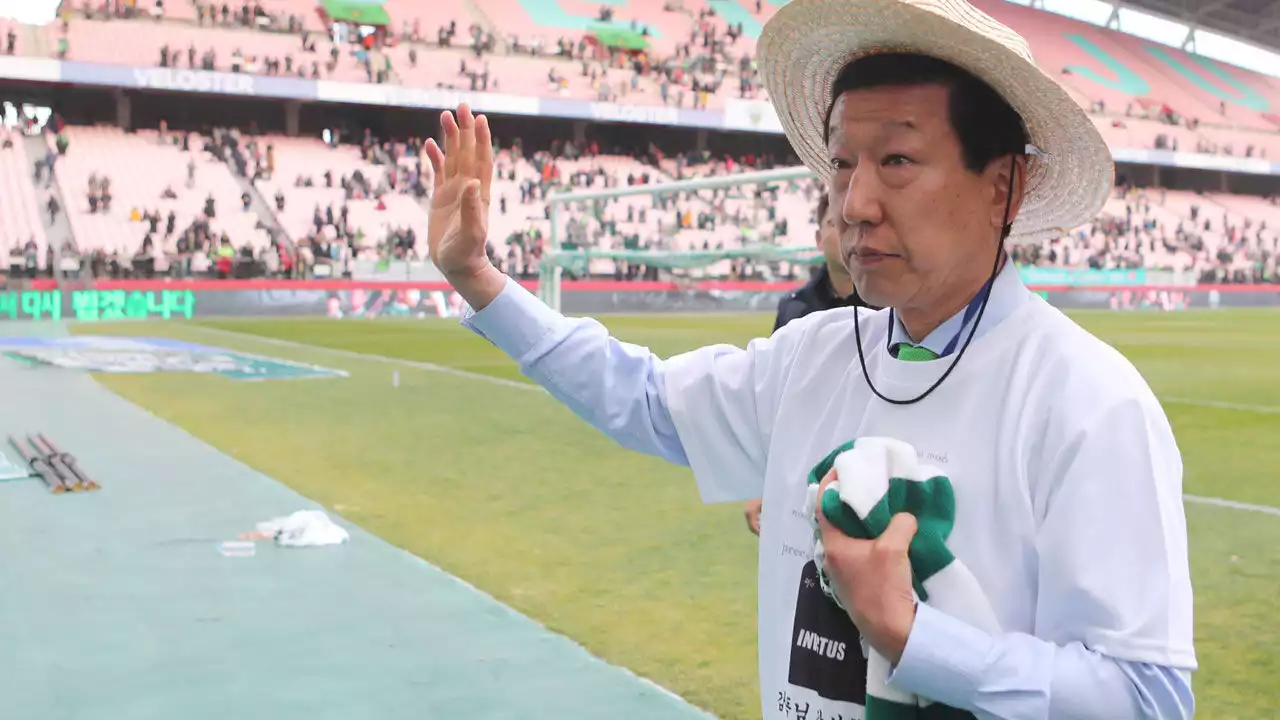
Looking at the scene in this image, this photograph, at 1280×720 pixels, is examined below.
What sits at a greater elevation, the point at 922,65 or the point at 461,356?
the point at 922,65

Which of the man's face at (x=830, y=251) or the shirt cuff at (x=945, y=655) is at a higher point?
the man's face at (x=830, y=251)

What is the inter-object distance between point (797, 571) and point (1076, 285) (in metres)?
46.4

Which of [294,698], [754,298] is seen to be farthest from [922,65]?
[754,298]

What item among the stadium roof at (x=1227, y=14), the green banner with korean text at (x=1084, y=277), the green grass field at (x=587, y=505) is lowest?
the green grass field at (x=587, y=505)

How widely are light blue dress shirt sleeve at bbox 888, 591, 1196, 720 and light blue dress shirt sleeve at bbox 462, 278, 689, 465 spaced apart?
2.58 ft

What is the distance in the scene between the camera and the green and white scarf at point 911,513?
1.46m

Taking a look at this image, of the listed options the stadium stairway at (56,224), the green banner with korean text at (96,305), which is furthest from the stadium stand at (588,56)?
the green banner with korean text at (96,305)

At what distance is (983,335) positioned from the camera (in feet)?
5.45

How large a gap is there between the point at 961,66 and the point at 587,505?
6.01 meters

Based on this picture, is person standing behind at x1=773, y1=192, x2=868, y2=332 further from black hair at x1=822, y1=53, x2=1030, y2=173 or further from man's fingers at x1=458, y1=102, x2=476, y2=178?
black hair at x1=822, y1=53, x2=1030, y2=173

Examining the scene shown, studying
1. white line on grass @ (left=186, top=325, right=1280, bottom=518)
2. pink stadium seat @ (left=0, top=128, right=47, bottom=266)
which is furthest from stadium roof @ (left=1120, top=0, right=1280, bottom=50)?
white line on grass @ (left=186, top=325, right=1280, bottom=518)

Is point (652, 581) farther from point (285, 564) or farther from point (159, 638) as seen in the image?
point (159, 638)

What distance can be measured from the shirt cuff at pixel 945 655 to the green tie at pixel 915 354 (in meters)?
0.38

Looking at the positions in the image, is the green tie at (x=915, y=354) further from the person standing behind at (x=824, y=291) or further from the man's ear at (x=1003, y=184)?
the person standing behind at (x=824, y=291)
